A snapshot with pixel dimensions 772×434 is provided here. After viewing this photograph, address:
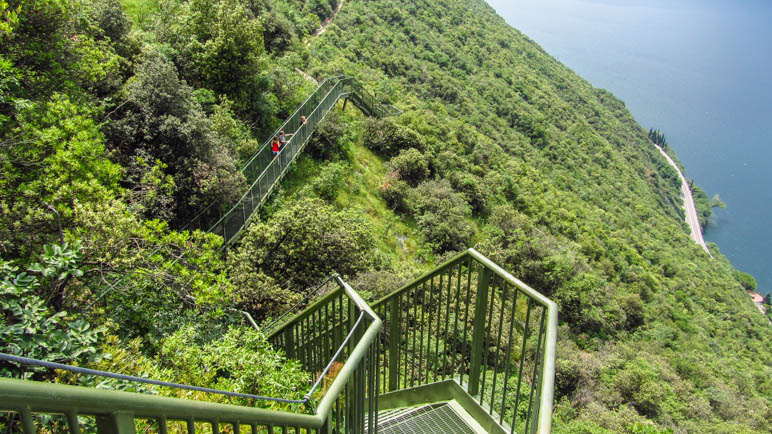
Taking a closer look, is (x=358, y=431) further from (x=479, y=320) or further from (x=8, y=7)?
(x=8, y=7)

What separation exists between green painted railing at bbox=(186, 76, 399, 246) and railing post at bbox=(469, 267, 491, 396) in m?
10.6

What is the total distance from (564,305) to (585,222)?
16.4m

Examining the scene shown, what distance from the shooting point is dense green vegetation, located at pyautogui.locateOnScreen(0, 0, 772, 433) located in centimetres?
766

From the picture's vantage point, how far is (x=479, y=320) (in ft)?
13.0

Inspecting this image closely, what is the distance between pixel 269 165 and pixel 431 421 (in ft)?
41.3

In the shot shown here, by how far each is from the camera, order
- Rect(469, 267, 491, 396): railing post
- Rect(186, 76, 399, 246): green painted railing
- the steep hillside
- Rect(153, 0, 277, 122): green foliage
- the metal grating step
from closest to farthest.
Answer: Rect(469, 267, 491, 396): railing post
the metal grating step
Rect(186, 76, 399, 246): green painted railing
the steep hillside
Rect(153, 0, 277, 122): green foliage

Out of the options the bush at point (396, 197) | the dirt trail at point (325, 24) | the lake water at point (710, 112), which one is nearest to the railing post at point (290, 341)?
the bush at point (396, 197)

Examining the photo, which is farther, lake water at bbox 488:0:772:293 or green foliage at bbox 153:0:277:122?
lake water at bbox 488:0:772:293

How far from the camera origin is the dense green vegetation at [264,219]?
766 centimetres

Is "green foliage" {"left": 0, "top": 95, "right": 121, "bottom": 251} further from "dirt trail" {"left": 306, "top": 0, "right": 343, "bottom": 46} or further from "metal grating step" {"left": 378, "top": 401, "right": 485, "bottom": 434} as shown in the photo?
"dirt trail" {"left": 306, "top": 0, "right": 343, "bottom": 46}

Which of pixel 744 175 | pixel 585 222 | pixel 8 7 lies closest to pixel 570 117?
pixel 585 222

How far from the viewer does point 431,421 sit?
4.29m

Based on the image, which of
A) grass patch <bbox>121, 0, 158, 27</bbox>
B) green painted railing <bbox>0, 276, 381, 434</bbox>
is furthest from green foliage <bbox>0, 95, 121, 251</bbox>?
grass patch <bbox>121, 0, 158, 27</bbox>

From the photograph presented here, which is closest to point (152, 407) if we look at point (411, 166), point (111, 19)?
point (111, 19)
